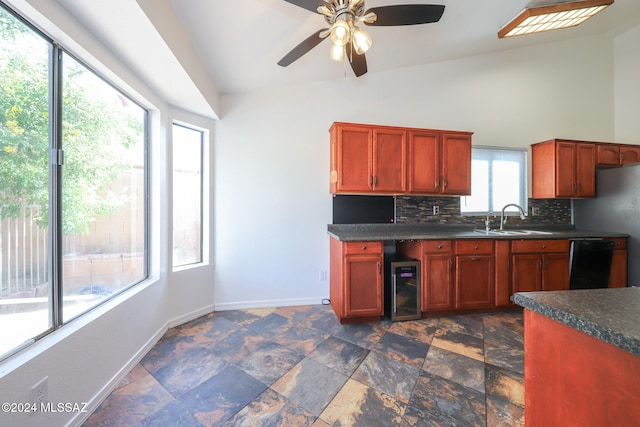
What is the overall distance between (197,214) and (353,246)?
1.84 meters

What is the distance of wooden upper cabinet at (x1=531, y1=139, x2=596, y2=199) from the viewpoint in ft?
9.95

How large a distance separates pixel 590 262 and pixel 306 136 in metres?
3.72

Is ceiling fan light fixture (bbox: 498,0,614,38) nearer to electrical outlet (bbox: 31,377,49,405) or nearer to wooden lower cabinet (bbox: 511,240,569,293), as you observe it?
wooden lower cabinet (bbox: 511,240,569,293)

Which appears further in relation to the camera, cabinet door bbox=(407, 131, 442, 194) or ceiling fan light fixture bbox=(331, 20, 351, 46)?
cabinet door bbox=(407, 131, 442, 194)

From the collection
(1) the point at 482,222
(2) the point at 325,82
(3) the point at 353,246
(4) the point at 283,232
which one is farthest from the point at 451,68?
(4) the point at 283,232

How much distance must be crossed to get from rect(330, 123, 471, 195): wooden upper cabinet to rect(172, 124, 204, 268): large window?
1.58 meters

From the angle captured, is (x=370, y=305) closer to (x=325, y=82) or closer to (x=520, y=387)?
(x=520, y=387)

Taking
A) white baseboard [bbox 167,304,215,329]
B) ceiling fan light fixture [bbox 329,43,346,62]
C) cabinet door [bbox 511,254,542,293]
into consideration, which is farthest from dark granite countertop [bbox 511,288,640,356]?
white baseboard [bbox 167,304,215,329]

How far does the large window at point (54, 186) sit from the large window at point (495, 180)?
3.85 metres

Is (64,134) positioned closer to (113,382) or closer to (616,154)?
(113,382)

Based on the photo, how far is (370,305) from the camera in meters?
2.37

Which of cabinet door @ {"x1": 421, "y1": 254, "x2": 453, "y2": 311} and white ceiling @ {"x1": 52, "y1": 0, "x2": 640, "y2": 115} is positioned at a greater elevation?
white ceiling @ {"x1": 52, "y1": 0, "x2": 640, "y2": 115}

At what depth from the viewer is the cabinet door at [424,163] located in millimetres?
2689

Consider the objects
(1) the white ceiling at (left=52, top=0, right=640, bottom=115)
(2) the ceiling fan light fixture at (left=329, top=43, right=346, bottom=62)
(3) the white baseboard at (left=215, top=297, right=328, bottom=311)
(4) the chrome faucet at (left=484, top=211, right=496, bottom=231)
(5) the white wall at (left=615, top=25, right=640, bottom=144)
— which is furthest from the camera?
(5) the white wall at (left=615, top=25, right=640, bottom=144)
